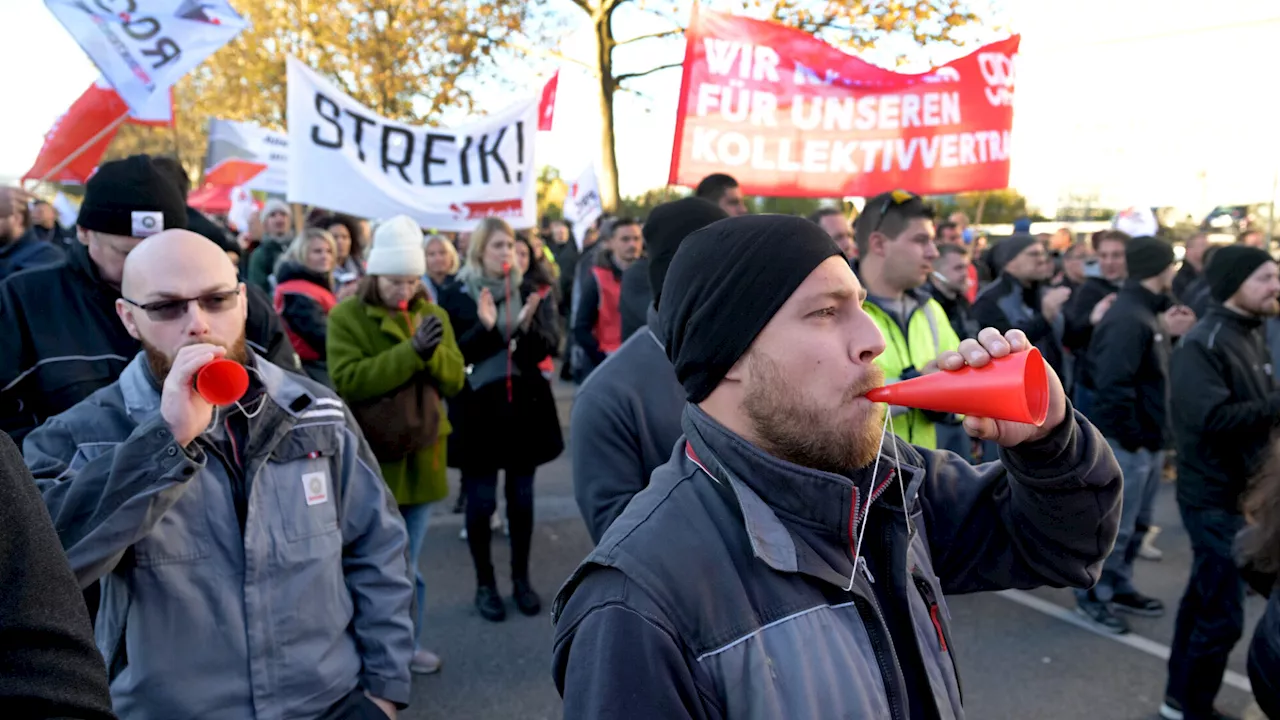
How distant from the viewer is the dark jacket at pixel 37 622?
87 cm

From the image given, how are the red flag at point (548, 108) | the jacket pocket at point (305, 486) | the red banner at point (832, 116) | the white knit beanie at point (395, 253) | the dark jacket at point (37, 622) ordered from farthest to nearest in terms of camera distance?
the red flag at point (548, 108)
the red banner at point (832, 116)
the white knit beanie at point (395, 253)
the jacket pocket at point (305, 486)
the dark jacket at point (37, 622)

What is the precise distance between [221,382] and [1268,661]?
2550mm

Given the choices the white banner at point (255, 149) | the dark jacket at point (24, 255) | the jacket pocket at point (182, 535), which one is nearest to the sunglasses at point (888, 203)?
the jacket pocket at point (182, 535)

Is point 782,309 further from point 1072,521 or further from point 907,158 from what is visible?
point 907,158

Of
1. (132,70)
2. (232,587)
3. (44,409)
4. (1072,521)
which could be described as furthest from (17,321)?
(132,70)

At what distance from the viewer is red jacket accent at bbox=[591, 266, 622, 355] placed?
7.60m

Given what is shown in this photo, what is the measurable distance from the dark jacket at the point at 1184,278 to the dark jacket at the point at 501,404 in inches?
264

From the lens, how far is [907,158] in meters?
5.83

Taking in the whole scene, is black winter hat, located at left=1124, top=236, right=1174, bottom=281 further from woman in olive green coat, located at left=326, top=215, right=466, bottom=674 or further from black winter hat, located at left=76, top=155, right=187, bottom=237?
black winter hat, located at left=76, top=155, right=187, bottom=237

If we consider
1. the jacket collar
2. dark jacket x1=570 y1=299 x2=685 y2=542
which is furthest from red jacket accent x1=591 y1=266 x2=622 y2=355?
the jacket collar

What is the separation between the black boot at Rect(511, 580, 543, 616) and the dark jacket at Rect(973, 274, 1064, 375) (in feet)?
10.7

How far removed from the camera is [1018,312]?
20.7ft

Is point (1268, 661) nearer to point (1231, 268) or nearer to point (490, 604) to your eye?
point (1231, 268)

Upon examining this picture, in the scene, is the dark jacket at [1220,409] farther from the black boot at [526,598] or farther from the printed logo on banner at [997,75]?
the black boot at [526,598]
